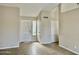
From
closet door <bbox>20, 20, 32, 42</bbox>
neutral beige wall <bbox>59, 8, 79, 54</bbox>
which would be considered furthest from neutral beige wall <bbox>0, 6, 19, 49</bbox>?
neutral beige wall <bbox>59, 8, 79, 54</bbox>

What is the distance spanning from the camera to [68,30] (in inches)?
78.4

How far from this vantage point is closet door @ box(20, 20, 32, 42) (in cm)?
208

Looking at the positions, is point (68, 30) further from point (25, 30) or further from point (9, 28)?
point (9, 28)

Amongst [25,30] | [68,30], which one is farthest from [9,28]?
[68,30]

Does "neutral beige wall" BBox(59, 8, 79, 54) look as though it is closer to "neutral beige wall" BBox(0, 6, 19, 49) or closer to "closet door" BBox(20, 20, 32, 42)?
"closet door" BBox(20, 20, 32, 42)

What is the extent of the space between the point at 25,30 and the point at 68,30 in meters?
0.83

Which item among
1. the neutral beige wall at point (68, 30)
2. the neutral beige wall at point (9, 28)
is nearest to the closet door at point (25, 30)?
the neutral beige wall at point (9, 28)

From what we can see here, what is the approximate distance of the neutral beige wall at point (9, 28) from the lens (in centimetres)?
191

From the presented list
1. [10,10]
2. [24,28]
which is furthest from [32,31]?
[10,10]

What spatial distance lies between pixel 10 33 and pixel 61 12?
1.05m

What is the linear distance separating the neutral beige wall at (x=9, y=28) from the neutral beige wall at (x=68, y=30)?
0.86m

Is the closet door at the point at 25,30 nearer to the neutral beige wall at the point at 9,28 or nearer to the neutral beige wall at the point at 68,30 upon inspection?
the neutral beige wall at the point at 9,28

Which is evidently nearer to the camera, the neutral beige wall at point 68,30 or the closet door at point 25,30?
the neutral beige wall at point 68,30

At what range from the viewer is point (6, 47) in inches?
→ 74.9
